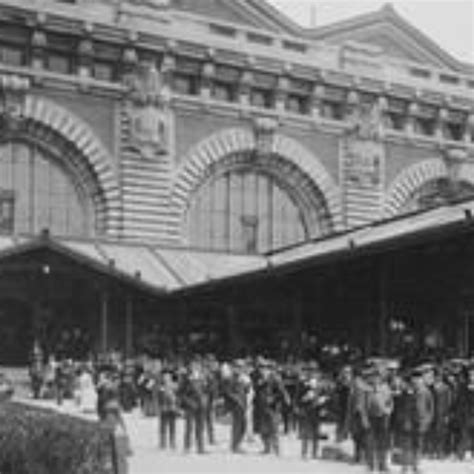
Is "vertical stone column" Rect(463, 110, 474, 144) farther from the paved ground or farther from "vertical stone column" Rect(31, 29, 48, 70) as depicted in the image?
the paved ground

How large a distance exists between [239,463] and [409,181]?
32631 millimetres

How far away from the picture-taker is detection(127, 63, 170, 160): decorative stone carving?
42.0 metres

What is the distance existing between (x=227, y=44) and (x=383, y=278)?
20.8 metres

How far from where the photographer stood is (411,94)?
49938 millimetres

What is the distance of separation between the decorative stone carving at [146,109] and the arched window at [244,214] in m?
3.16

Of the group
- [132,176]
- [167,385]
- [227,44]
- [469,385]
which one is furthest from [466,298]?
[227,44]

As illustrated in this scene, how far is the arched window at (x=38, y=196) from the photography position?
40188 mm

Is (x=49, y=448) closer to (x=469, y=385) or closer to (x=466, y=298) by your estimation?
(x=469, y=385)

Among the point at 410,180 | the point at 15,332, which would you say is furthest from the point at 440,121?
the point at 15,332

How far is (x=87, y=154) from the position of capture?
41219mm

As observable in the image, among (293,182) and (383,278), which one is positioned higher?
(293,182)

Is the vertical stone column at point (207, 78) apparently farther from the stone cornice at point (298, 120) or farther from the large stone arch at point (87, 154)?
the large stone arch at point (87, 154)

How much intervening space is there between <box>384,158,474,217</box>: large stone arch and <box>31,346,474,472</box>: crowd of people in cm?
→ 2586

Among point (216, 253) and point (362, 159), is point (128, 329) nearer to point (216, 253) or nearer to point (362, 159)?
point (216, 253)
